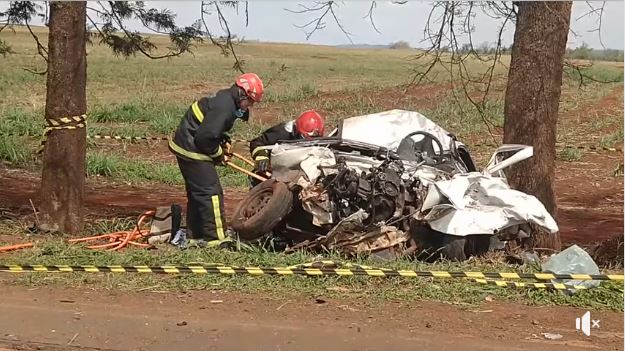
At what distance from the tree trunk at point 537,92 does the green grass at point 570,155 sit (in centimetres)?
930

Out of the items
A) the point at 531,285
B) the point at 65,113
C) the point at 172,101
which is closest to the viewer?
the point at 531,285

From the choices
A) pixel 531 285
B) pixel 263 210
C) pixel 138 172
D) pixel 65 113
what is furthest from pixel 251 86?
pixel 138 172

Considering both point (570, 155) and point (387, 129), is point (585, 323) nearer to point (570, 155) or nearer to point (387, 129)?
point (387, 129)

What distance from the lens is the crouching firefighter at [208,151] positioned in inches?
285

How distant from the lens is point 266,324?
198 inches

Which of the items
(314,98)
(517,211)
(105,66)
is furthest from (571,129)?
(105,66)

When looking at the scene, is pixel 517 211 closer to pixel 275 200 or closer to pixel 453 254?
pixel 453 254

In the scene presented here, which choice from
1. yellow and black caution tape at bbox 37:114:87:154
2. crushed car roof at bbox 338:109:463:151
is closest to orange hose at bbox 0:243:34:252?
yellow and black caution tape at bbox 37:114:87:154

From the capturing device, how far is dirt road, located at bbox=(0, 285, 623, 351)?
15.4 ft

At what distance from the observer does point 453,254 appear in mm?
6742

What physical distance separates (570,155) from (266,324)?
522 inches

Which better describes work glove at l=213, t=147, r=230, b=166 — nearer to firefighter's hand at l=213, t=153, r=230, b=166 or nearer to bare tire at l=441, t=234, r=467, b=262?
firefighter's hand at l=213, t=153, r=230, b=166

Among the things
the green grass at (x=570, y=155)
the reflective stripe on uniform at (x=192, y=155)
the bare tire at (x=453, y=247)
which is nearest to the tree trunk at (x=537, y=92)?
the bare tire at (x=453, y=247)

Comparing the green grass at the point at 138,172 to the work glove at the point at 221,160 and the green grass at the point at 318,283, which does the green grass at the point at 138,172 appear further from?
the green grass at the point at 318,283
